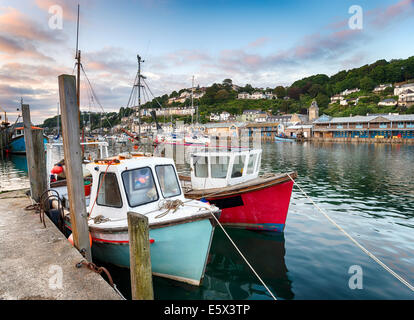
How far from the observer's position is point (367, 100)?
119 meters

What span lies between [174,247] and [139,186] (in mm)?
1903

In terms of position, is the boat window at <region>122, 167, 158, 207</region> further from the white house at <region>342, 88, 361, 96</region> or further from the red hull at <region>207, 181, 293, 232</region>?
the white house at <region>342, 88, 361, 96</region>

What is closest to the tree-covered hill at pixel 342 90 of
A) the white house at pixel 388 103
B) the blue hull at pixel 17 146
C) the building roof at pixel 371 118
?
the white house at pixel 388 103

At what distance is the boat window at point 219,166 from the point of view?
10078mm

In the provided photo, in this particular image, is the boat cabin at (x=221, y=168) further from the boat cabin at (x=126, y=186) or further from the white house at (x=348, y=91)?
the white house at (x=348, y=91)

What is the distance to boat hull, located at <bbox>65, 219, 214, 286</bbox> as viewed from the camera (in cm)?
589

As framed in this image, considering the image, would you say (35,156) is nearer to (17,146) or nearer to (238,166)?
(238,166)

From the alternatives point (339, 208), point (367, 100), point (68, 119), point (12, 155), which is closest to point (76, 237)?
point (68, 119)

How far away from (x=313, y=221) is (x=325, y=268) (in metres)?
4.26

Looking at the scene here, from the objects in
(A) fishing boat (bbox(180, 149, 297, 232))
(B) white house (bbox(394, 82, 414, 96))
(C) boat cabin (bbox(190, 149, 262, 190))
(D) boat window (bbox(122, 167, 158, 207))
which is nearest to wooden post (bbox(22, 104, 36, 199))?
(D) boat window (bbox(122, 167, 158, 207))

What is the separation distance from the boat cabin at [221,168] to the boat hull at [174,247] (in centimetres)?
407

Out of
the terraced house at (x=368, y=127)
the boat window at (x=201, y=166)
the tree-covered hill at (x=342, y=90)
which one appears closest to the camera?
the boat window at (x=201, y=166)

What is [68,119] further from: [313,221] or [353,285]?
[313,221]

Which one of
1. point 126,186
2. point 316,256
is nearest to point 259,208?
point 316,256
